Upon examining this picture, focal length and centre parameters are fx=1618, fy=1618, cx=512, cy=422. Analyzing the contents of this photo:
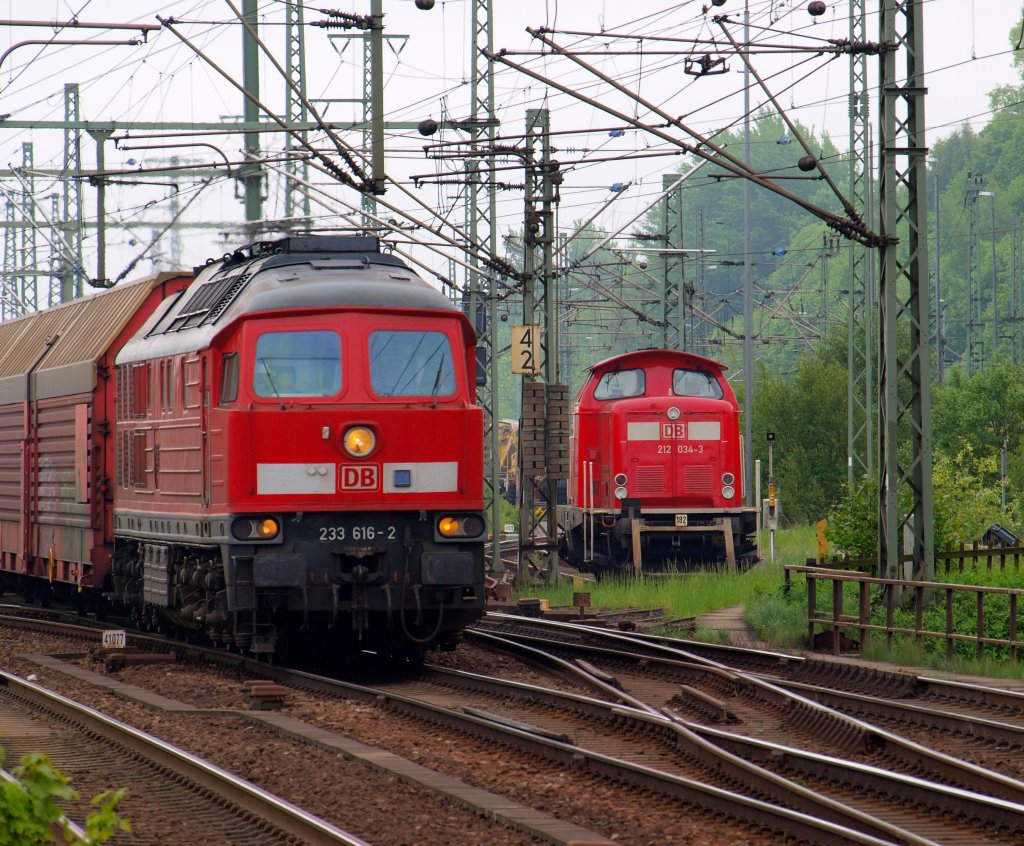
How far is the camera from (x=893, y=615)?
16812 mm

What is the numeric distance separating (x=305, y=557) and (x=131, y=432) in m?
4.35

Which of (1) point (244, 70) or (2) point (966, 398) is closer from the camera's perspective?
(1) point (244, 70)

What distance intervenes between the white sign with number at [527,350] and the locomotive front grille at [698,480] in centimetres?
464

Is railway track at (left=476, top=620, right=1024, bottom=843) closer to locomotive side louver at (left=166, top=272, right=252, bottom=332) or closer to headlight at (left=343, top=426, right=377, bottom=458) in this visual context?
headlight at (left=343, top=426, right=377, bottom=458)

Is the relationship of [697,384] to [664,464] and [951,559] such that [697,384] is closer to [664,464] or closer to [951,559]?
[664,464]

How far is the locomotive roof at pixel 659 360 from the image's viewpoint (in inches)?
1121

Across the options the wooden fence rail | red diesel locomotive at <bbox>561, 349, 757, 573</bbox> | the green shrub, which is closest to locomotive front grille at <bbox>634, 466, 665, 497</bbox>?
red diesel locomotive at <bbox>561, 349, 757, 573</bbox>

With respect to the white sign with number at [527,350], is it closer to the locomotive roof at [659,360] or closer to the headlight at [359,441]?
the locomotive roof at [659,360]

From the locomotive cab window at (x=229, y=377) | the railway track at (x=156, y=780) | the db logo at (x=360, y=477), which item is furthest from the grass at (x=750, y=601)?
the railway track at (x=156, y=780)

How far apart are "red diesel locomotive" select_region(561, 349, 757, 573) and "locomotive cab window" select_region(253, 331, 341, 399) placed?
1437cm

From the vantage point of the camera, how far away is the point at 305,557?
13.6 meters

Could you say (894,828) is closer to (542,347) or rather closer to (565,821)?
(565,821)

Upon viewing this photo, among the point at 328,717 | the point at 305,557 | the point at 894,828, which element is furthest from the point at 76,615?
the point at 894,828

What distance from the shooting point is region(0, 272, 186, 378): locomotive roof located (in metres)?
18.5
